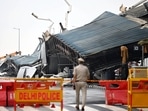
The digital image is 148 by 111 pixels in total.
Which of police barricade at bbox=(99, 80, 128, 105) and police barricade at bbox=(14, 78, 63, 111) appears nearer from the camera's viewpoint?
police barricade at bbox=(14, 78, 63, 111)

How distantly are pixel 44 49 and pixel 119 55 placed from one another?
20410 mm

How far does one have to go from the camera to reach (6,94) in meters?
16.7

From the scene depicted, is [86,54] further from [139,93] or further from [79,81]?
[139,93]

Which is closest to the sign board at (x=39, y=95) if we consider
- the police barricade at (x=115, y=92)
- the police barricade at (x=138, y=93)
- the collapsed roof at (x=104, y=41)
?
the police barricade at (x=138, y=93)

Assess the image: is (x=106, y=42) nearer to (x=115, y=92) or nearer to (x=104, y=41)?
(x=104, y=41)

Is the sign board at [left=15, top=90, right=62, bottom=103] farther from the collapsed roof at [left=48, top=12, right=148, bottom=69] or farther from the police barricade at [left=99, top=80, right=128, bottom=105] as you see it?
the collapsed roof at [left=48, top=12, right=148, bottom=69]

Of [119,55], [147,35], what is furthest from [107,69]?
[147,35]

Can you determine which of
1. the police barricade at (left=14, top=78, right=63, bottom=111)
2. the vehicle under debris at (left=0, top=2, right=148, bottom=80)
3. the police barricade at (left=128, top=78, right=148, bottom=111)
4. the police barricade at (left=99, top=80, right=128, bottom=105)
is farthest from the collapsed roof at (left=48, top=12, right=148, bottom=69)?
the police barricade at (left=128, top=78, right=148, bottom=111)

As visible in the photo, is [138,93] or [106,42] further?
[106,42]

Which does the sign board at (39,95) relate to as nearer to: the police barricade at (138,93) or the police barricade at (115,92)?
the police barricade at (138,93)

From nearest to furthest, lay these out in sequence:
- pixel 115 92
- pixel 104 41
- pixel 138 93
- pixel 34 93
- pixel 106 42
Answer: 1. pixel 138 93
2. pixel 34 93
3. pixel 115 92
4. pixel 106 42
5. pixel 104 41

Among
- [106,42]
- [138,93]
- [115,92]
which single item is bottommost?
[115,92]

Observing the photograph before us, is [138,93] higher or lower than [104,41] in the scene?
lower

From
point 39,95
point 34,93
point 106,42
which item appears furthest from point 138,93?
point 106,42
